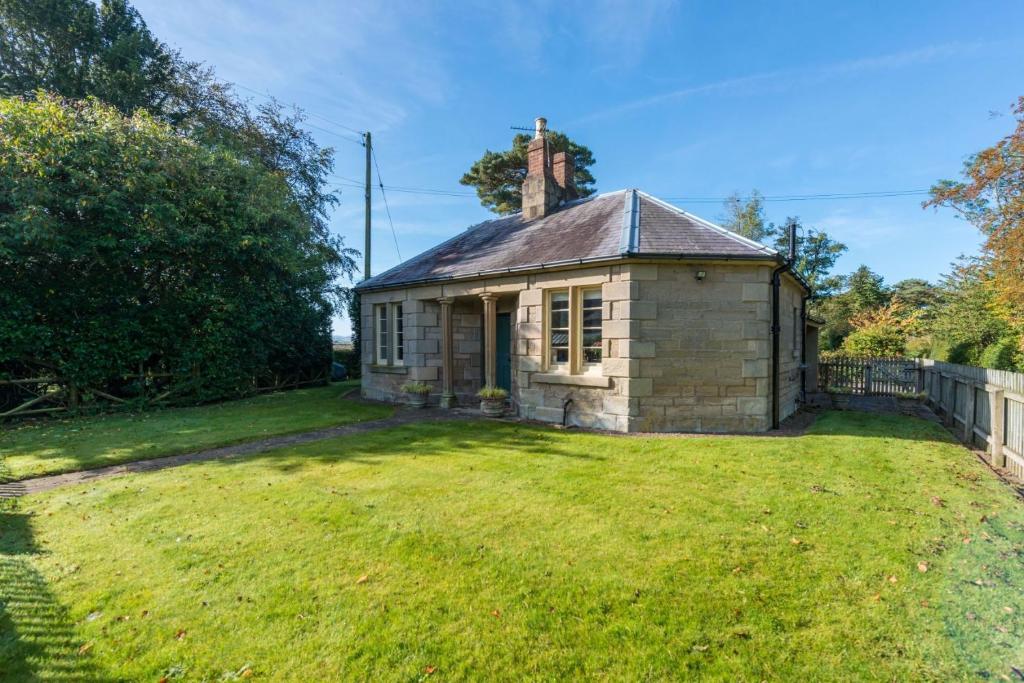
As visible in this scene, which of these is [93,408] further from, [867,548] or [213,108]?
[867,548]

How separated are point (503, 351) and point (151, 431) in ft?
27.5

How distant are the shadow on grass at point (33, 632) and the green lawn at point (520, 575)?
0.02 metres

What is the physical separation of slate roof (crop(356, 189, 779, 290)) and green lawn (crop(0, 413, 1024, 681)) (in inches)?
178

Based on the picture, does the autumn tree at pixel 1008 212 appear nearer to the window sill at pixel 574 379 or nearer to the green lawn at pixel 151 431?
the window sill at pixel 574 379

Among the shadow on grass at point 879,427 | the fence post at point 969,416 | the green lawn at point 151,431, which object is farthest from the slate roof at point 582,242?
the fence post at point 969,416

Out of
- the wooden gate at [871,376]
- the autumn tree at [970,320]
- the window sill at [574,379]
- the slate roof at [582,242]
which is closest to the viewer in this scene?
the slate roof at [582,242]

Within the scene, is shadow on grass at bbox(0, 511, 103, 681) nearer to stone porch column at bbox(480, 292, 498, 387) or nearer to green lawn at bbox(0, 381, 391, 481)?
green lawn at bbox(0, 381, 391, 481)

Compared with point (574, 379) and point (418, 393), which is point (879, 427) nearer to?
point (574, 379)

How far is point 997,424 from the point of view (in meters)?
7.71

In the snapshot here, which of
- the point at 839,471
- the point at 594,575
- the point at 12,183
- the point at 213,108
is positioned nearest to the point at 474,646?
the point at 594,575

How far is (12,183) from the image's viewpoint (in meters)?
10.0

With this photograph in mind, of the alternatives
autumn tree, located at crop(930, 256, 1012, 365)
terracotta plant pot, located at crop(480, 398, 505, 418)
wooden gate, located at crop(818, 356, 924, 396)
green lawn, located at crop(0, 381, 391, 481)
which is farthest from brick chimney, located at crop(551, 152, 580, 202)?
autumn tree, located at crop(930, 256, 1012, 365)

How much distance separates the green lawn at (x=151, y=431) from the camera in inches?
297

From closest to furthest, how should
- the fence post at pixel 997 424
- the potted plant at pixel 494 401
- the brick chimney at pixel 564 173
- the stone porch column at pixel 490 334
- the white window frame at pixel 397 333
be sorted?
the fence post at pixel 997 424, the potted plant at pixel 494 401, the stone porch column at pixel 490 334, the white window frame at pixel 397 333, the brick chimney at pixel 564 173
